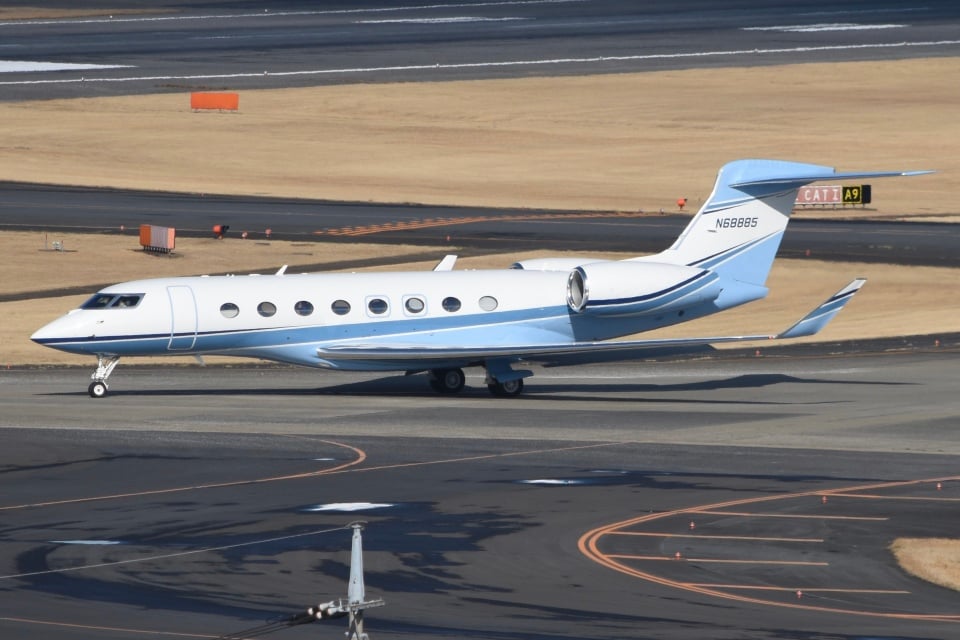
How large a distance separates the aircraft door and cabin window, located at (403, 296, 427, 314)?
194 inches

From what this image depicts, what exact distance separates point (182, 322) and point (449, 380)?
6.77m

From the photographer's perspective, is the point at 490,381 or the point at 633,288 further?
the point at 490,381

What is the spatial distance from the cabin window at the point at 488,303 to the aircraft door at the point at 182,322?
673 cm

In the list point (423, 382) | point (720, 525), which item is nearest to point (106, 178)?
point (423, 382)

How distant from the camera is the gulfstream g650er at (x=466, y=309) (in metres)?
39.2

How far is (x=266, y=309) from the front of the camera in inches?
1563

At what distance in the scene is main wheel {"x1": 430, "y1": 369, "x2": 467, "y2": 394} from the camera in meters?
41.8

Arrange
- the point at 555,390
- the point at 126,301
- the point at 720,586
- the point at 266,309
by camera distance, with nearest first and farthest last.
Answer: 1. the point at 720,586
2. the point at 126,301
3. the point at 266,309
4. the point at 555,390

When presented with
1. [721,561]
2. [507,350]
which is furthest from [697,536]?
[507,350]

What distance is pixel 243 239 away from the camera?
62312mm

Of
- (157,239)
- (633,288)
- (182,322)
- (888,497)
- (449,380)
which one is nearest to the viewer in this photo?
(888,497)

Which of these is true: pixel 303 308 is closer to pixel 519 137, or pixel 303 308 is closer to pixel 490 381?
pixel 490 381

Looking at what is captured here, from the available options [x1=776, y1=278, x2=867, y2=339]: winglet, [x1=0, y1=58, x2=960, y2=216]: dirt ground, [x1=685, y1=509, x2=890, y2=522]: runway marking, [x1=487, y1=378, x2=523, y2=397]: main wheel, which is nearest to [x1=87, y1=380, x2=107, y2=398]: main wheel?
[x1=487, y1=378, x2=523, y2=397]: main wheel

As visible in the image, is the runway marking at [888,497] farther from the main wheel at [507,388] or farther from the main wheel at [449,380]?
the main wheel at [449,380]
